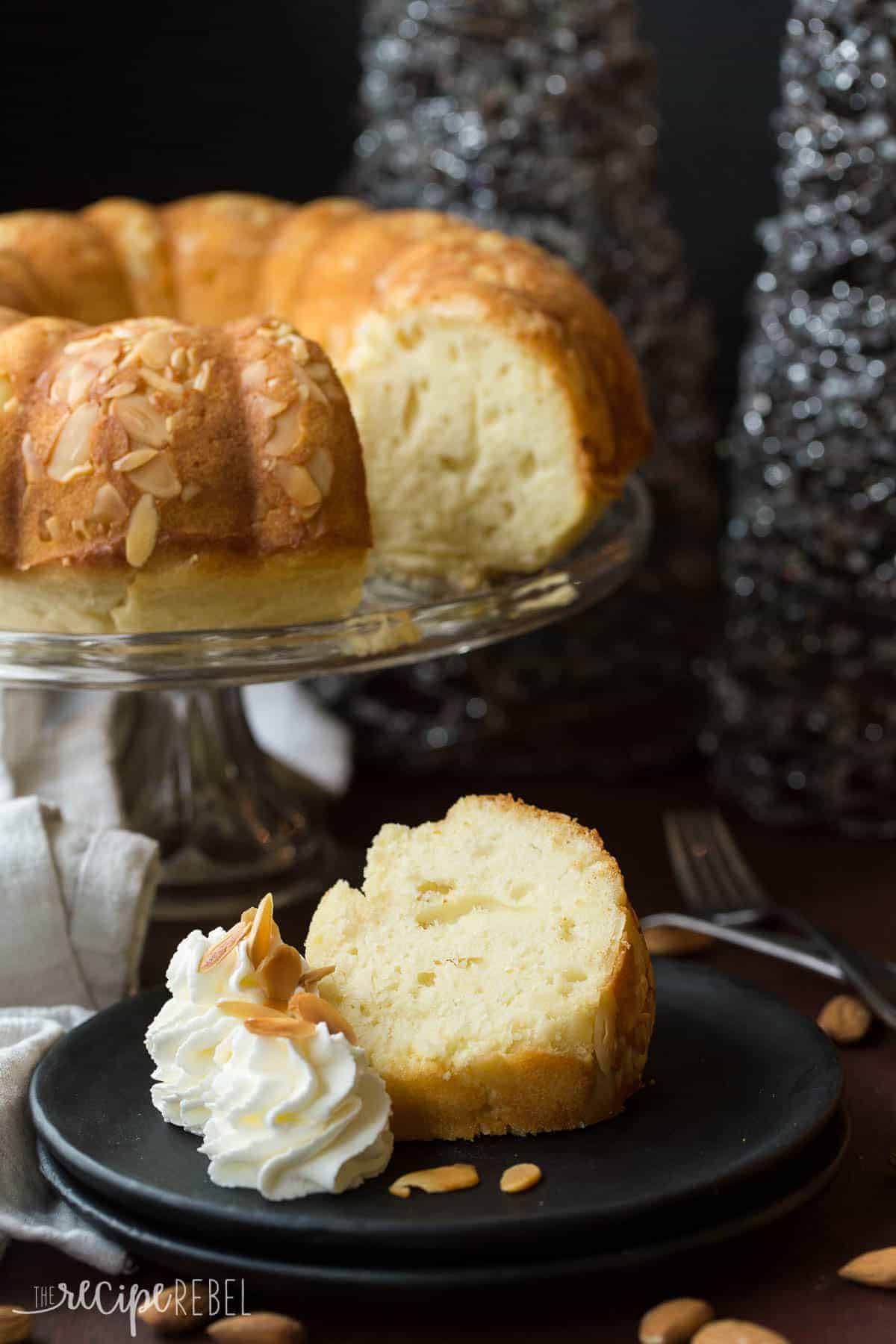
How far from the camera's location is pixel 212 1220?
44.2 inches

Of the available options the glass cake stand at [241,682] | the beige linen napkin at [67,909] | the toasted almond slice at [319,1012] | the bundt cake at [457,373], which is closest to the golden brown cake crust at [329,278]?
the bundt cake at [457,373]

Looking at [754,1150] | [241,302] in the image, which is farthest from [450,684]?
[754,1150]

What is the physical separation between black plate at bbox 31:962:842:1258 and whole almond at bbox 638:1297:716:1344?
0.07 m

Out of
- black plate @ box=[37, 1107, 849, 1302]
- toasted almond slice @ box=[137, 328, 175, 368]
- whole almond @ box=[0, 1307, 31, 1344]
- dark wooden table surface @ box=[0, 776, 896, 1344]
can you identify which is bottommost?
whole almond @ box=[0, 1307, 31, 1344]

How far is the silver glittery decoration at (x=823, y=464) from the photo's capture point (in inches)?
79.6

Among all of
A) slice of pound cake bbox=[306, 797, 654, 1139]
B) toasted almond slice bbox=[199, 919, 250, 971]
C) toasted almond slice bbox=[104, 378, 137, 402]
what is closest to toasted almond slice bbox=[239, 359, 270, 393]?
toasted almond slice bbox=[104, 378, 137, 402]

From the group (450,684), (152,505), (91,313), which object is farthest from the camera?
(450,684)

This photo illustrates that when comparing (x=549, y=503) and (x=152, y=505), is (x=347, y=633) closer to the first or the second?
(x=152, y=505)

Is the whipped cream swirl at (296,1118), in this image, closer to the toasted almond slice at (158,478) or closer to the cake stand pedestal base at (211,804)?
the toasted almond slice at (158,478)

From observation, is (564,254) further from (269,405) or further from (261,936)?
→ (261,936)

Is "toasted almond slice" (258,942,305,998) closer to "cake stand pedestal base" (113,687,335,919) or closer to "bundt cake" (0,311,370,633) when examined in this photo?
"bundt cake" (0,311,370,633)

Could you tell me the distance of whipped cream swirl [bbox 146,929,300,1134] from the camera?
4.04ft

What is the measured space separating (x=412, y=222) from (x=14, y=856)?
0.95 m

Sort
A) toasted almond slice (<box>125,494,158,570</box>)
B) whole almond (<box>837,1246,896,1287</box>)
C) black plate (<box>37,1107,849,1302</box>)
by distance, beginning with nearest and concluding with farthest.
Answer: black plate (<box>37,1107,849,1302</box>) < whole almond (<box>837,1246,896,1287</box>) < toasted almond slice (<box>125,494,158,570</box>)
